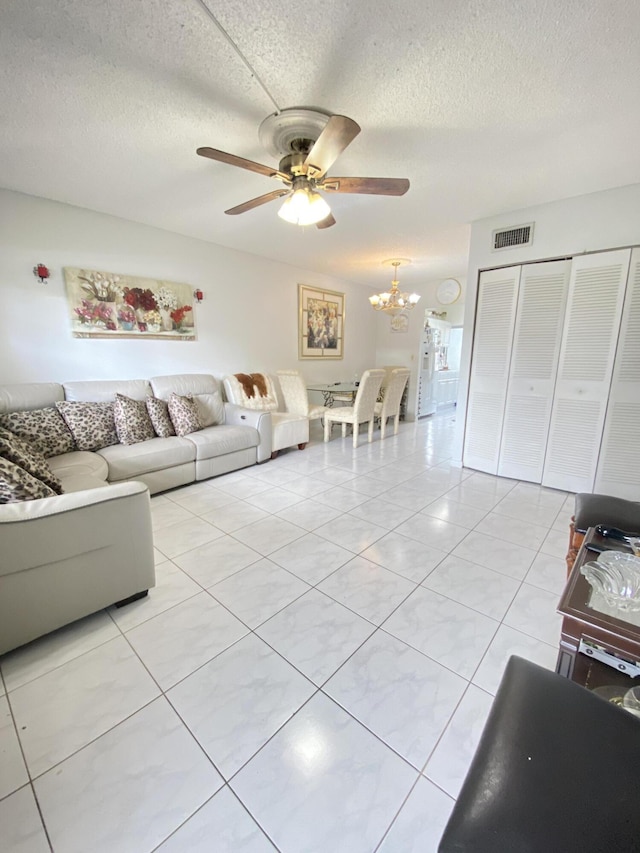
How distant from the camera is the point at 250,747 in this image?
110cm

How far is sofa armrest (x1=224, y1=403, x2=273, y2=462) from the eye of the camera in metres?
3.72

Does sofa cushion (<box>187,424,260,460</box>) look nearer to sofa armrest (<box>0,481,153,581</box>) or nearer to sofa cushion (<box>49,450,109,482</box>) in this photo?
sofa cushion (<box>49,450,109,482</box>)

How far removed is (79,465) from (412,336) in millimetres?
5581

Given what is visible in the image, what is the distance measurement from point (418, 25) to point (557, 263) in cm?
224

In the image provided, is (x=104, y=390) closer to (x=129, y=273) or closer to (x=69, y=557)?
(x=129, y=273)

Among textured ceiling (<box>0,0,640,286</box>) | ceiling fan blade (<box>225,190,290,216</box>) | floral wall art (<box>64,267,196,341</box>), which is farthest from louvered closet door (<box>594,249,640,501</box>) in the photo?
floral wall art (<box>64,267,196,341</box>)

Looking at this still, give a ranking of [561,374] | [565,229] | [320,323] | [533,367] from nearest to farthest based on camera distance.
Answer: [565,229], [561,374], [533,367], [320,323]

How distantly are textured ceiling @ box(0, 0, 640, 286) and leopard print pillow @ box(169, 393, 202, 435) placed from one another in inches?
68.0

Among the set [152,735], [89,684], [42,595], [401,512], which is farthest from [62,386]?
[401,512]

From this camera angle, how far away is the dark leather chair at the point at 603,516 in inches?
61.4

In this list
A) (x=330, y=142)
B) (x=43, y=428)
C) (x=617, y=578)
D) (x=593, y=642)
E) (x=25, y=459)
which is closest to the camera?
(x=593, y=642)

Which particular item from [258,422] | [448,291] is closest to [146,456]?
[258,422]

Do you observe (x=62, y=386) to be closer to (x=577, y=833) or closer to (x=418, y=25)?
(x=418, y=25)

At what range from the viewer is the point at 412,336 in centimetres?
637
